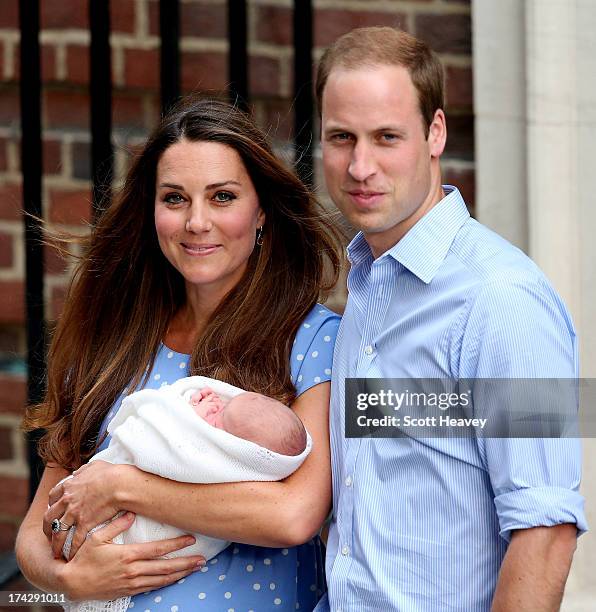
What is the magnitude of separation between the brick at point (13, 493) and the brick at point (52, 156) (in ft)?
2.66

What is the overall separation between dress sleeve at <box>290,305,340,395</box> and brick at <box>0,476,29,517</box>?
118 centimetres

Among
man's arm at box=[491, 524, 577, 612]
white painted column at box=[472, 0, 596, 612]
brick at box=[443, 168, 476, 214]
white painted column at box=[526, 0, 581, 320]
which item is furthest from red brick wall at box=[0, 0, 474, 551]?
man's arm at box=[491, 524, 577, 612]

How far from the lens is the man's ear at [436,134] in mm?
1928

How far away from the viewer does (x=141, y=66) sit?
3.01 m

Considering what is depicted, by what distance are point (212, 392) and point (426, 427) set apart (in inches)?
18.8

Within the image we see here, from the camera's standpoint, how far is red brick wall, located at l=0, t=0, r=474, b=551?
9.69 feet

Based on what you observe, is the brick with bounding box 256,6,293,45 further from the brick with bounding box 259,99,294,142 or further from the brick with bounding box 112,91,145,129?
the brick with bounding box 112,91,145,129

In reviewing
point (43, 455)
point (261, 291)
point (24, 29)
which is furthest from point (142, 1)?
point (43, 455)

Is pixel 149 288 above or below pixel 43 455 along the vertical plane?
above

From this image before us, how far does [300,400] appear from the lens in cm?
217

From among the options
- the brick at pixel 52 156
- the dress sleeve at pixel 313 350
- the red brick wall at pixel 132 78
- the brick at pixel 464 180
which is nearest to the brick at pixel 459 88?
the red brick wall at pixel 132 78

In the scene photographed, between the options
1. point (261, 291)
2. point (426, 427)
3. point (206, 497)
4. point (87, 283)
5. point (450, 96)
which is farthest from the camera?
point (450, 96)

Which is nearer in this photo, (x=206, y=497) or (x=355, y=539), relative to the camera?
(x=355, y=539)

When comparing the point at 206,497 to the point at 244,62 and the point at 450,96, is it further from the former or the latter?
the point at 450,96
